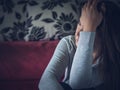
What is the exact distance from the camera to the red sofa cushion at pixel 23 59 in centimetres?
155

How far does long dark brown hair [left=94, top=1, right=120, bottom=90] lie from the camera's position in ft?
4.00

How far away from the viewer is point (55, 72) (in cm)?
117

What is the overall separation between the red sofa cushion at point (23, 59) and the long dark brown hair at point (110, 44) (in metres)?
0.46

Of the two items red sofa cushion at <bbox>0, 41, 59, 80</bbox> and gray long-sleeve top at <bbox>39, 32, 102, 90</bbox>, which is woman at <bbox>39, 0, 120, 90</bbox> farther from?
red sofa cushion at <bbox>0, 41, 59, 80</bbox>

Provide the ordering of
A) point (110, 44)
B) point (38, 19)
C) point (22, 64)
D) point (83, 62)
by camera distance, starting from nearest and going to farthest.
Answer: point (83, 62) → point (110, 44) → point (22, 64) → point (38, 19)

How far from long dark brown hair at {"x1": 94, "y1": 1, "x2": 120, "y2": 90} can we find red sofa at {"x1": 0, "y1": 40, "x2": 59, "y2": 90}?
0.46 metres

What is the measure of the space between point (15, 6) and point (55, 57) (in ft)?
2.50

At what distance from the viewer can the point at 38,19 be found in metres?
1.72

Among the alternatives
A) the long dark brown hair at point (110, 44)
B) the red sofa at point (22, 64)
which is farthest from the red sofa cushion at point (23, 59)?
the long dark brown hair at point (110, 44)

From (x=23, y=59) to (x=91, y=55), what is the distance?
59 centimetres

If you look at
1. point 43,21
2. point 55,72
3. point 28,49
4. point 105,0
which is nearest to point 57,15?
point 43,21

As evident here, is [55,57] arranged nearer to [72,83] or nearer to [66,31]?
[72,83]

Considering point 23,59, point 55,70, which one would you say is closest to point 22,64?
point 23,59

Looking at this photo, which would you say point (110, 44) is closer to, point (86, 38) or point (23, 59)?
point (86, 38)
